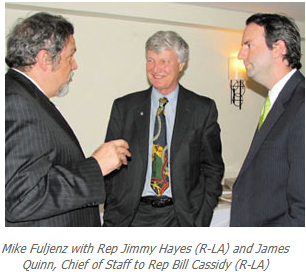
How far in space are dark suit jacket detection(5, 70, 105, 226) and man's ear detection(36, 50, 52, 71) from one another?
0.32 ft

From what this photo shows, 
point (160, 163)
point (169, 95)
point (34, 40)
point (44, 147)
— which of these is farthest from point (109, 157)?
point (169, 95)

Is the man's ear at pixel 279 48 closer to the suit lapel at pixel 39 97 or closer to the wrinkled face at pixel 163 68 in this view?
the wrinkled face at pixel 163 68

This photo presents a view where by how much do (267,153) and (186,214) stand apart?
3.13ft

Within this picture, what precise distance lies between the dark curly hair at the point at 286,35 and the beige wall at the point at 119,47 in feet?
5.69

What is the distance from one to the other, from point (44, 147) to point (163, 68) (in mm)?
1283

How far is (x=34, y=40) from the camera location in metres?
1.48

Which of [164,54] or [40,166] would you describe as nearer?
[40,166]

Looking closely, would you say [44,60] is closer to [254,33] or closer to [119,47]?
[254,33]

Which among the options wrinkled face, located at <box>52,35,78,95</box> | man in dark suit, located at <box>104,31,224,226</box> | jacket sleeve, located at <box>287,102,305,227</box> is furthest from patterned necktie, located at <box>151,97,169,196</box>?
jacket sleeve, located at <box>287,102,305,227</box>

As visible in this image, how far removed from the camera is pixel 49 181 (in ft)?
4.34

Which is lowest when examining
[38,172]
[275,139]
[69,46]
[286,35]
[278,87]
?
[38,172]
